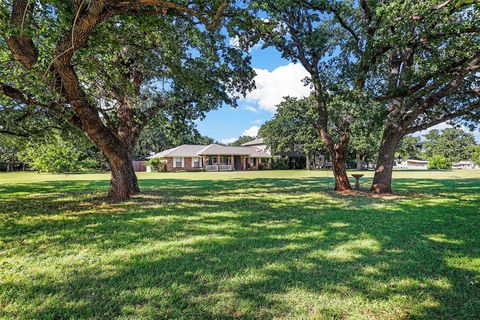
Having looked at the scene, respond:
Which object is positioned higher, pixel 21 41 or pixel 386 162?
pixel 21 41

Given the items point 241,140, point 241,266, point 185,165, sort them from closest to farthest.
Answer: point 241,266
point 185,165
point 241,140

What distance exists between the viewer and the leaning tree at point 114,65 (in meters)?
5.17

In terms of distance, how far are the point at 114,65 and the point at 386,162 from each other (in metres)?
10.4

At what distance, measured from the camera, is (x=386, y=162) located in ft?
35.0

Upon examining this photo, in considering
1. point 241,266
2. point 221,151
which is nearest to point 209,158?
point 221,151

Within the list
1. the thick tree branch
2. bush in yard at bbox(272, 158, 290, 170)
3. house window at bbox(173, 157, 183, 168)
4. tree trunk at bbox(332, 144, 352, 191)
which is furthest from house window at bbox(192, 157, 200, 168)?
the thick tree branch

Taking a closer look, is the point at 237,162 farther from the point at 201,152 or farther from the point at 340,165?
the point at 340,165

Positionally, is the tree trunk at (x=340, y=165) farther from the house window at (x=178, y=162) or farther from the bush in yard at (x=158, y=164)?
the bush in yard at (x=158, y=164)

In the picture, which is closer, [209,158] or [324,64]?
[324,64]

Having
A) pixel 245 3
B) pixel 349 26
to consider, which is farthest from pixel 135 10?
pixel 349 26

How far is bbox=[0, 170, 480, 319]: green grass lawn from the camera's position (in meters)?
2.59

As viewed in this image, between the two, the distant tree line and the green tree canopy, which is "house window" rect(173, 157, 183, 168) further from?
the green tree canopy

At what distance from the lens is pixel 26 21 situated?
17.2ft

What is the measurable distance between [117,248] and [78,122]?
5857mm
